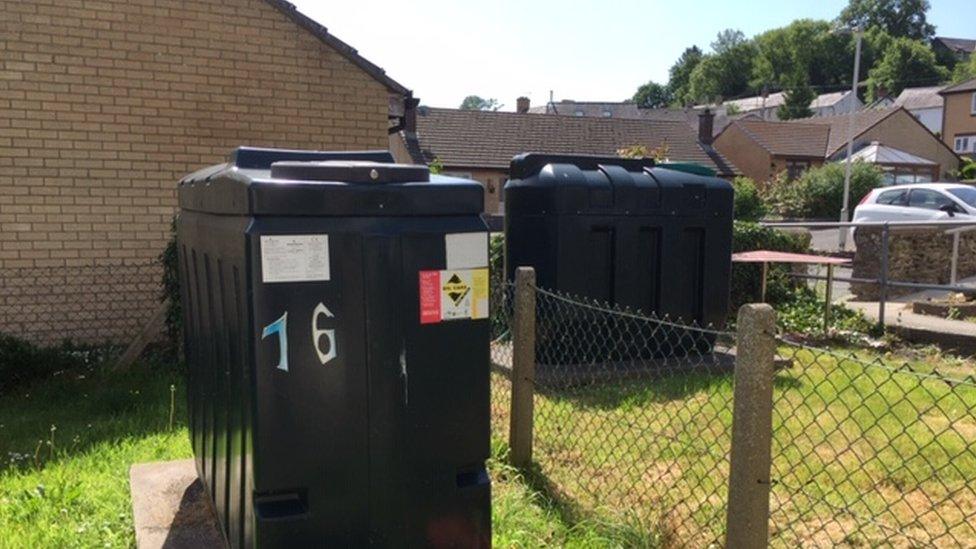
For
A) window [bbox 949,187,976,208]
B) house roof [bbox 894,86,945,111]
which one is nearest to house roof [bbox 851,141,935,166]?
house roof [bbox 894,86,945,111]

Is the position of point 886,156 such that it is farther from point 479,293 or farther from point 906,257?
point 479,293

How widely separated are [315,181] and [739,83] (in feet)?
392

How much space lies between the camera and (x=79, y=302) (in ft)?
23.2

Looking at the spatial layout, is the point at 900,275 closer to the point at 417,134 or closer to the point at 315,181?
the point at 315,181

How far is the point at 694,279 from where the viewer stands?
6.49 metres

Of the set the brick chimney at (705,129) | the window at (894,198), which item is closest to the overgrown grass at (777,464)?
the window at (894,198)

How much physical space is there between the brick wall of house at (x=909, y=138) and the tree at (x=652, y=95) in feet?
262

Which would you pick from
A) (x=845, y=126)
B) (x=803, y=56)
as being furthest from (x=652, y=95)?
(x=845, y=126)

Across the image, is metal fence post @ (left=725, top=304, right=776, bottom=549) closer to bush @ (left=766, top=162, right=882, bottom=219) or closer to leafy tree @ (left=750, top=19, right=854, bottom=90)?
bush @ (left=766, top=162, right=882, bottom=219)

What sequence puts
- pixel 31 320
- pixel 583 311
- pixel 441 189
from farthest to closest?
pixel 31 320 < pixel 583 311 < pixel 441 189

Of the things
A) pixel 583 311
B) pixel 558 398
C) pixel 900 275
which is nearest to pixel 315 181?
pixel 558 398

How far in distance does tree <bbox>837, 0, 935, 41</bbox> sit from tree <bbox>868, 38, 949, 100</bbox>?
16.4 m

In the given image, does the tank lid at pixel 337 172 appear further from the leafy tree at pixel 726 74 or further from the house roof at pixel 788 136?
the leafy tree at pixel 726 74

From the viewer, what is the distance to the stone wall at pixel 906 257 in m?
10.6
